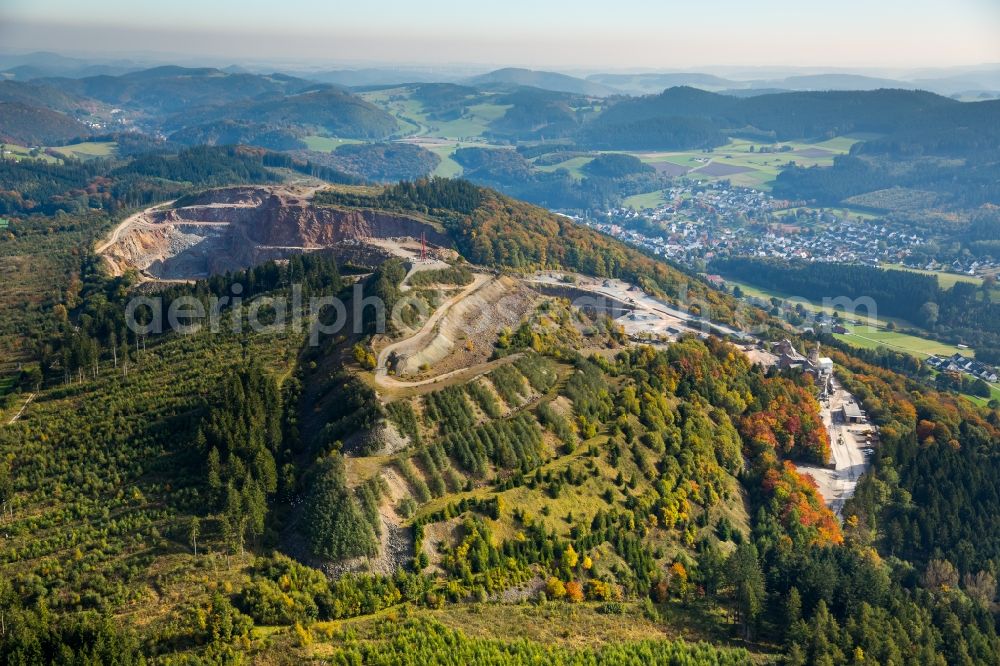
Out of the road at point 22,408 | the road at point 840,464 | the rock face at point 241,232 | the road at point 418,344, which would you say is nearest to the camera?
the road at point 22,408

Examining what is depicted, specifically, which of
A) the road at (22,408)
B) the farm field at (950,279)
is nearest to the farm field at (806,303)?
the farm field at (950,279)

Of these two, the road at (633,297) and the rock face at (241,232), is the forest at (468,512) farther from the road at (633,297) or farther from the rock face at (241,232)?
the rock face at (241,232)

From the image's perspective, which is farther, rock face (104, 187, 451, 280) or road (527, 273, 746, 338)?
rock face (104, 187, 451, 280)

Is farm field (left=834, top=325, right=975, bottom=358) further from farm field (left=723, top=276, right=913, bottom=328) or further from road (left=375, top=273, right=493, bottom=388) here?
road (left=375, top=273, right=493, bottom=388)

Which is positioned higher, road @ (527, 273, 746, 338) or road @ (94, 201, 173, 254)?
road @ (94, 201, 173, 254)

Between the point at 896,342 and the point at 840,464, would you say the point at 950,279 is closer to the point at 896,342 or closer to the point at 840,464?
the point at 896,342

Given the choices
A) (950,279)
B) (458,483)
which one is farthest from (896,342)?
(458,483)

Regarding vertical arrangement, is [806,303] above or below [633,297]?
below

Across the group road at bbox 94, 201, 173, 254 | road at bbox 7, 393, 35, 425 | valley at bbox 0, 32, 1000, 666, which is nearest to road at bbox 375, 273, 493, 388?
valley at bbox 0, 32, 1000, 666
